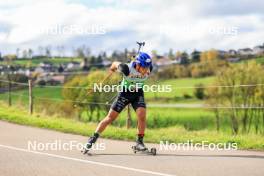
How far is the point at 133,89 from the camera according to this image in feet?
33.7

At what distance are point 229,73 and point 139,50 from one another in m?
49.2

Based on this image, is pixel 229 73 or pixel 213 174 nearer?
pixel 213 174

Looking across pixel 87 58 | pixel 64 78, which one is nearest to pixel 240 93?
pixel 64 78

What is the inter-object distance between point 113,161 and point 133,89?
169 cm

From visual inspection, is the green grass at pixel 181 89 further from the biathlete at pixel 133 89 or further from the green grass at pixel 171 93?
the biathlete at pixel 133 89

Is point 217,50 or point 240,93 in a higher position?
point 217,50

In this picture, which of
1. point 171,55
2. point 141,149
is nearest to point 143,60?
point 141,149

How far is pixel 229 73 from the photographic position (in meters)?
58.3

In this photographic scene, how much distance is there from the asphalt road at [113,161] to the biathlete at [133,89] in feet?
1.46

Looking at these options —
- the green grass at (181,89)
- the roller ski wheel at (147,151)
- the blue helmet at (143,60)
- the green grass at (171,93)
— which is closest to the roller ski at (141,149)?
the roller ski wheel at (147,151)

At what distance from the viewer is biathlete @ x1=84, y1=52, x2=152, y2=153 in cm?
1004

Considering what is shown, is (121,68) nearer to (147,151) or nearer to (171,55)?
(147,151)

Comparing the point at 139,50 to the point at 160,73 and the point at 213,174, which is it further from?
the point at 160,73

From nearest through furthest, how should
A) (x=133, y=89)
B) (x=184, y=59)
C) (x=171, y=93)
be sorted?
(x=133, y=89) < (x=171, y=93) < (x=184, y=59)
